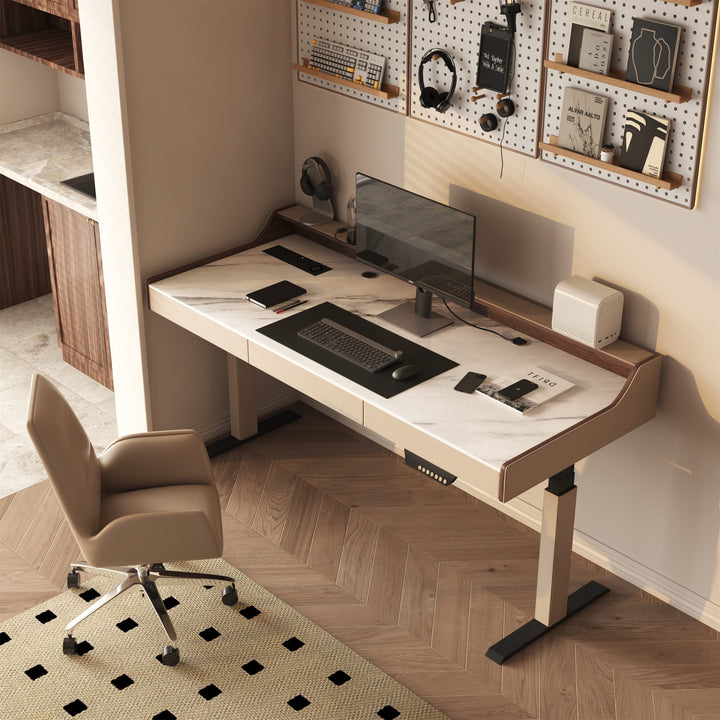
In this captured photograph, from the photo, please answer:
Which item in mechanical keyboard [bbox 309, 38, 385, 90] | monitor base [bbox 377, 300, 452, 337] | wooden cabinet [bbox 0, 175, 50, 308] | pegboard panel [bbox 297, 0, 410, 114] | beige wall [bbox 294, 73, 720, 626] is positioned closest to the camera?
beige wall [bbox 294, 73, 720, 626]

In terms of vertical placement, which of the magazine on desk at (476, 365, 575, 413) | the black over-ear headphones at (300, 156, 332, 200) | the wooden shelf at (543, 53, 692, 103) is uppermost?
the wooden shelf at (543, 53, 692, 103)

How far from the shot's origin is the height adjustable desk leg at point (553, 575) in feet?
11.0

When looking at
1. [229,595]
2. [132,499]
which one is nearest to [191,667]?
[229,595]

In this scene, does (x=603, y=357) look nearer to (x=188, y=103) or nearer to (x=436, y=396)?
(x=436, y=396)

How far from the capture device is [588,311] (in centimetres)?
339

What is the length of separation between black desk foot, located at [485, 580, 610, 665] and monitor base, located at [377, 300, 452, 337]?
1.04 metres

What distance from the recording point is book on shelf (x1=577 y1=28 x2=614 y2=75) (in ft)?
10.5

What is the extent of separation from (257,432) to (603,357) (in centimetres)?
173

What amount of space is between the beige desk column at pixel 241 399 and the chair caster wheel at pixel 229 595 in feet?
3.24

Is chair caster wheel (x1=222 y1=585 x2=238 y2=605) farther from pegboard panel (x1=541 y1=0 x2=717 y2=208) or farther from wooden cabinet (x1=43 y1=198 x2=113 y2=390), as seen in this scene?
pegboard panel (x1=541 y1=0 x2=717 y2=208)

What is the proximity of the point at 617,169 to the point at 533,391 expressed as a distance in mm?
724

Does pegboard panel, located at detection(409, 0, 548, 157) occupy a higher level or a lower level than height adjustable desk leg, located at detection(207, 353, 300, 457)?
higher

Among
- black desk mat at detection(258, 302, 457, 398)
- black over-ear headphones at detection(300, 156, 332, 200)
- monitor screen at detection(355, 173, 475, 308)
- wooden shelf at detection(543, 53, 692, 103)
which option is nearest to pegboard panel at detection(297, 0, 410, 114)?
black over-ear headphones at detection(300, 156, 332, 200)

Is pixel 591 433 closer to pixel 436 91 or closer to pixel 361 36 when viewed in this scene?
pixel 436 91
